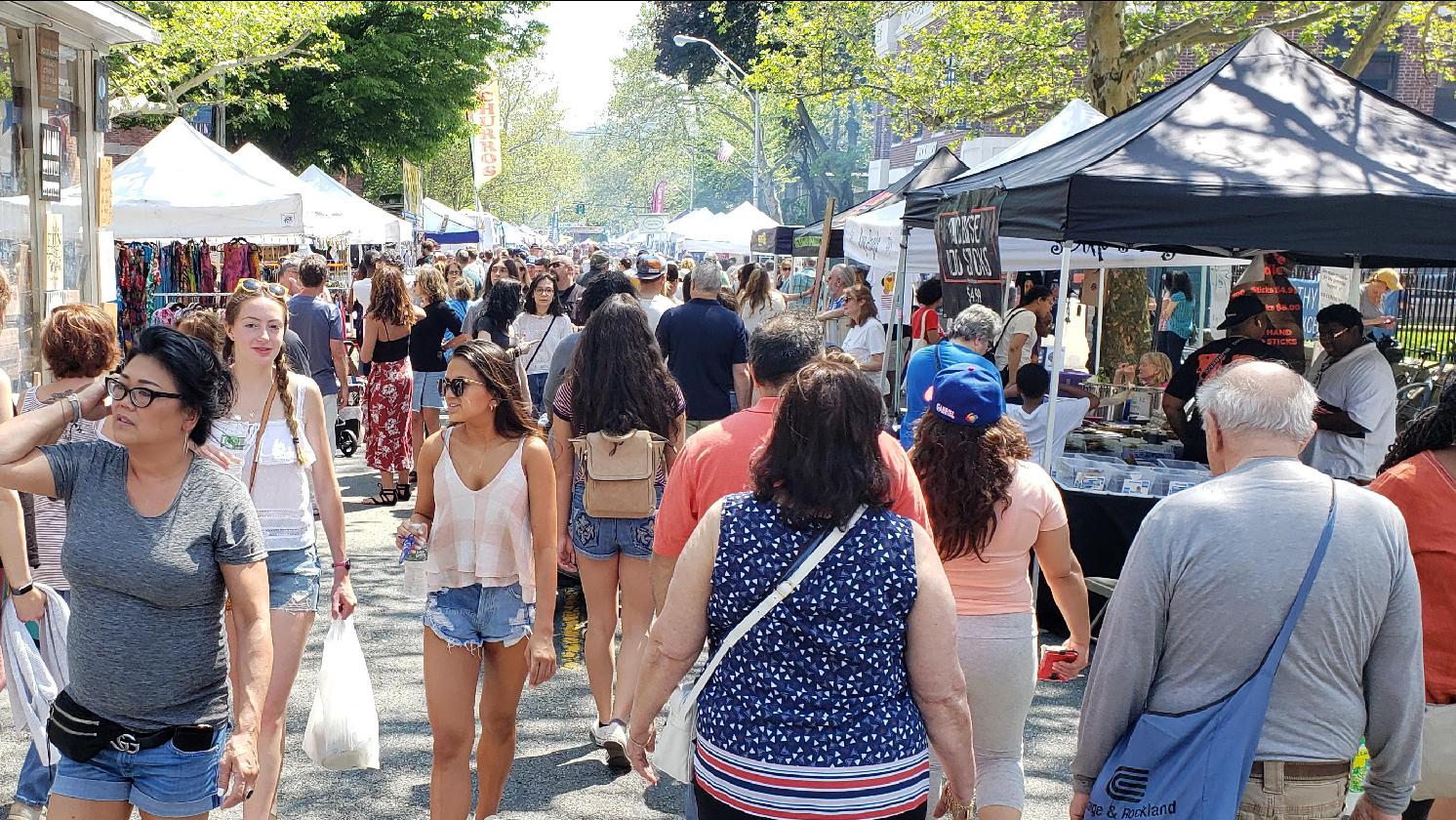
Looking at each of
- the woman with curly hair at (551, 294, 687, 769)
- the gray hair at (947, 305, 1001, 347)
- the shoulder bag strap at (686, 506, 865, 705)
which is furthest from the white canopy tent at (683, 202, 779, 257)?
the shoulder bag strap at (686, 506, 865, 705)

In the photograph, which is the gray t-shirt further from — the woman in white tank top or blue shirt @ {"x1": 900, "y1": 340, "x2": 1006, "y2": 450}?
blue shirt @ {"x1": 900, "y1": 340, "x2": 1006, "y2": 450}

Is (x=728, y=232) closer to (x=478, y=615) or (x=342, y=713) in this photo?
(x=478, y=615)

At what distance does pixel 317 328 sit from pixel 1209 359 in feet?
21.1

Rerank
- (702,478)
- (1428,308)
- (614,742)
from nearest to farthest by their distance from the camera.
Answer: (702,478) → (614,742) → (1428,308)

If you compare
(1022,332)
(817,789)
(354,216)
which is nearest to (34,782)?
(817,789)

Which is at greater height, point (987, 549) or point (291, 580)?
point (987, 549)

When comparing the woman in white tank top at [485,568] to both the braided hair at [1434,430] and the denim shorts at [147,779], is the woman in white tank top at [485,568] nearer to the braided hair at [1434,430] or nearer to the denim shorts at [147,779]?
the denim shorts at [147,779]

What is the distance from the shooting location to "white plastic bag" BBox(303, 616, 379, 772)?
405cm

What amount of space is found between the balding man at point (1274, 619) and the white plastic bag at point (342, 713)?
2.29 meters

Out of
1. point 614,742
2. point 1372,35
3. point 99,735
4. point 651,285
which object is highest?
point 1372,35

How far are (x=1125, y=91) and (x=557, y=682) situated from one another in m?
10.6

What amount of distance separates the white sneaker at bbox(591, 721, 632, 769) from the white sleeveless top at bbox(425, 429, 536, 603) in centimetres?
123

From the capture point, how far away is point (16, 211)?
732cm

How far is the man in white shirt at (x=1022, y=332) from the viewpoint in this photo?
10.1 meters
